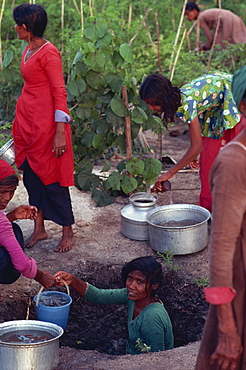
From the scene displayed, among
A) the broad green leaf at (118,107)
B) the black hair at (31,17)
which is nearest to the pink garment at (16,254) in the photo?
the black hair at (31,17)

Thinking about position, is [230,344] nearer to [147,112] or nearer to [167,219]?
[167,219]

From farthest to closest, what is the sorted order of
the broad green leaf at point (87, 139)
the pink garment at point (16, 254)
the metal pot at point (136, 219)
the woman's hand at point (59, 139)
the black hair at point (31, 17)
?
the broad green leaf at point (87, 139), the metal pot at point (136, 219), the woman's hand at point (59, 139), the black hair at point (31, 17), the pink garment at point (16, 254)

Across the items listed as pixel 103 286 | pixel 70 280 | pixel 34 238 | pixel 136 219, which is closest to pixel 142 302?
pixel 70 280

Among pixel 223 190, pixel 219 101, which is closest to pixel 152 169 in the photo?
pixel 219 101

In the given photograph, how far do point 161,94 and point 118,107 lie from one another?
1135 millimetres

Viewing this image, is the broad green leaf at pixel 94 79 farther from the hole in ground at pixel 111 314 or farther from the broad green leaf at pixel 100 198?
the hole in ground at pixel 111 314

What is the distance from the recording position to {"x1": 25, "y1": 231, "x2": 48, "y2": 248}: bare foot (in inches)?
167

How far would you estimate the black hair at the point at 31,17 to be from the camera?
3.59 meters

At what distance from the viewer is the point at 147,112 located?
4.75 metres

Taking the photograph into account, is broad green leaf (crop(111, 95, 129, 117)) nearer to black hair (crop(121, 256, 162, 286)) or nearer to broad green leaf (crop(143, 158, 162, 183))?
broad green leaf (crop(143, 158, 162, 183))

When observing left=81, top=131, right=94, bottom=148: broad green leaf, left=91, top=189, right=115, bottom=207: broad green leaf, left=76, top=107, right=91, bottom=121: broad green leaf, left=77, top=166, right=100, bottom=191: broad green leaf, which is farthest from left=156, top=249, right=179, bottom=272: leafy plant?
left=76, top=107, right=91, bottom=121: broad green leaf

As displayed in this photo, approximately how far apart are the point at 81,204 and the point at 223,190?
3542mm

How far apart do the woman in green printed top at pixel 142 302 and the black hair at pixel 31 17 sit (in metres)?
1.69

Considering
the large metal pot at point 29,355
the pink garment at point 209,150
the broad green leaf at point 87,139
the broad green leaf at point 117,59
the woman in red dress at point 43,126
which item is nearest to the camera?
the large metal pot at point 29,355
